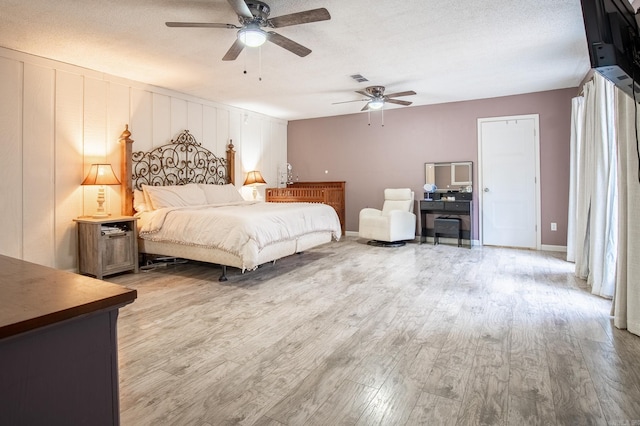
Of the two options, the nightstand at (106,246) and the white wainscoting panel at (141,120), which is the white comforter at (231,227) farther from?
the white wainscoting panel at (141,120)

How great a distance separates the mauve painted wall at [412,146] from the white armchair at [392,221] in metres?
0.36

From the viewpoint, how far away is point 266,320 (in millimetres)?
2816

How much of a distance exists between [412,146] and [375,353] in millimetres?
5231

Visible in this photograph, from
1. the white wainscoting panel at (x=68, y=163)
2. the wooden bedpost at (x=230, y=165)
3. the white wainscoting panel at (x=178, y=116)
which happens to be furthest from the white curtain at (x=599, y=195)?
the white wainscoting panel at (x=68, y=163)

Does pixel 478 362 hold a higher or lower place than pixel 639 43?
lower

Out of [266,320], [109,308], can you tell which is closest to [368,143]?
[266,320]

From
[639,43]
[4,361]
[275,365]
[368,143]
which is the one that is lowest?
[275,365]

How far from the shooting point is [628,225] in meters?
2.54

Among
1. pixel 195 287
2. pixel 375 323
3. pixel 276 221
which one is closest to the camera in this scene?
pixel 375 323

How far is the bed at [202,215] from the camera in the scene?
12.6 ft

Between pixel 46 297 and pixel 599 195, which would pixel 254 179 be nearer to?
pixel 599 195

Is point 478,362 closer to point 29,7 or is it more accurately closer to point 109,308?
point 109,308

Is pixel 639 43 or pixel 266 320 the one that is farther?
pixel 266 320

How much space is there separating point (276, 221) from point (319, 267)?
94 cm
